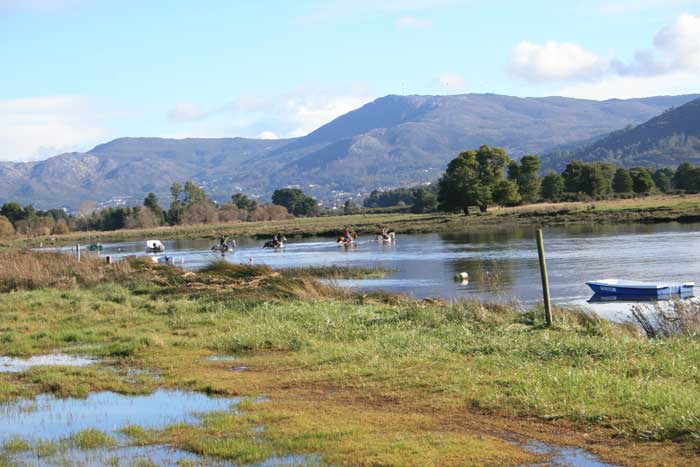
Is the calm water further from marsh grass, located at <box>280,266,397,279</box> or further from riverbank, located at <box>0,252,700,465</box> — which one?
riverbank, located at <box>0,252,700,465</box>

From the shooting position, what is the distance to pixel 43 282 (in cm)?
3628

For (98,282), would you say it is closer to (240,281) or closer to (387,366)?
(240,281)

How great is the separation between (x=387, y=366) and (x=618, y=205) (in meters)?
99.6

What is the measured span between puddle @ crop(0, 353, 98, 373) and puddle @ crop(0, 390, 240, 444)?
10.4 feet

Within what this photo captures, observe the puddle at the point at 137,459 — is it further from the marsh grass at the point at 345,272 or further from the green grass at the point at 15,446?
the marsh grass at the point at 345,272

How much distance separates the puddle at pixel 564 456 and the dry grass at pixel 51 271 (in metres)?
28.3

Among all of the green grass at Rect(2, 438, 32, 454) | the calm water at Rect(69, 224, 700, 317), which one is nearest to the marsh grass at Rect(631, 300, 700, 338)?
the calm water at Rect(69, 224, 700, 317)

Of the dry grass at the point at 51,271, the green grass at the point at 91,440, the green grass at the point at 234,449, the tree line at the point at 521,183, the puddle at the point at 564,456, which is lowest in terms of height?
the puddle at the point at 564,456

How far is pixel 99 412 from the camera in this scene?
13625 millimetres

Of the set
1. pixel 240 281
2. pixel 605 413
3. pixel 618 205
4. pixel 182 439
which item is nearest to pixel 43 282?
pixel 240 281

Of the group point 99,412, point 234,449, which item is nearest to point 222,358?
point 99,412

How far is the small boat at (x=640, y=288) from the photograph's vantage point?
32125mm

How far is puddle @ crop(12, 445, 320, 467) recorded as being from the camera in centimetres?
1034

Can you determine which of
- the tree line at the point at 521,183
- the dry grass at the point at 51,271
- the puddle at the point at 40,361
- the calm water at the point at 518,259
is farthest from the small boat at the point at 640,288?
the tree line at the point at 521,183
